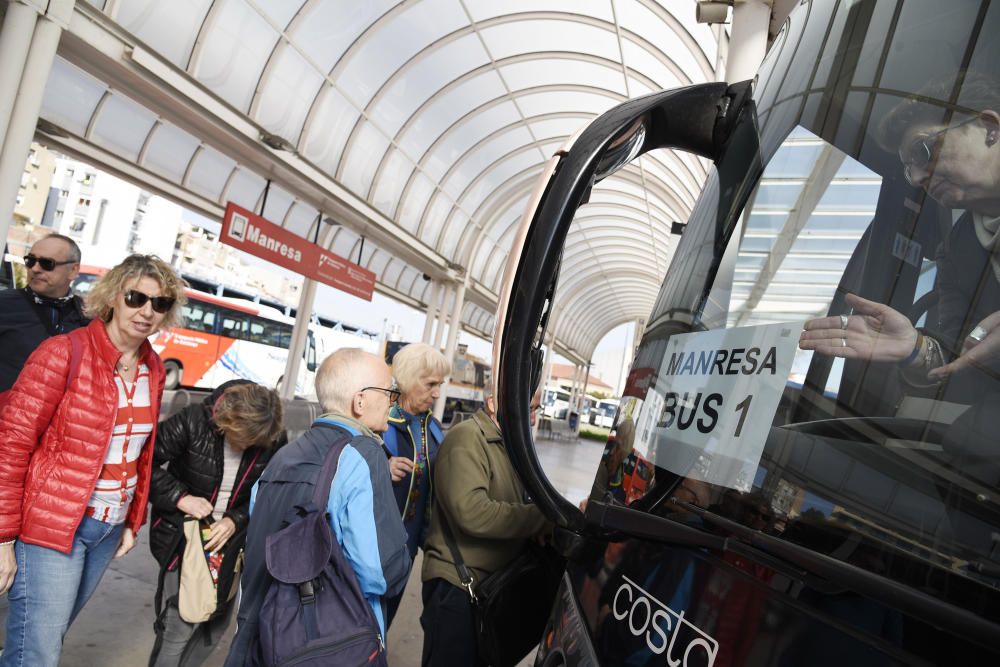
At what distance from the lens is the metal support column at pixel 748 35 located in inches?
170

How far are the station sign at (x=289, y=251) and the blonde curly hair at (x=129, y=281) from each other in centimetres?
586

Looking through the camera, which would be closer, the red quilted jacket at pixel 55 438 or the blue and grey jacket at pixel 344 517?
the blue and grey jacket at pixel 344 517

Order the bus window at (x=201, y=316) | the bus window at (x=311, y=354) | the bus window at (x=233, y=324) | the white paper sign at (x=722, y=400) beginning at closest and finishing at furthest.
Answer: the white paper sign at (x=722, y=400)
the bus window at (x=201, y=316)
the bus window at (x=233, y=324)
the bus window at (x=311, y=354)

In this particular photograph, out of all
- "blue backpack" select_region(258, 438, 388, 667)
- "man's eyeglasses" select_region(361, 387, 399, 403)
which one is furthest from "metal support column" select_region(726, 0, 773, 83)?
"blue backpack" select_region(258, 438, 388, 667)

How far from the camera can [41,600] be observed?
233cm

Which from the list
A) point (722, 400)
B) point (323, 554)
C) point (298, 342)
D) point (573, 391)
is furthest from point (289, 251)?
point (573, 391)

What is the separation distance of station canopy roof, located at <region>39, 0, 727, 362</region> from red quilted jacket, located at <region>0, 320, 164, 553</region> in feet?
17.6

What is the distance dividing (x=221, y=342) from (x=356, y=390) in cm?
2084

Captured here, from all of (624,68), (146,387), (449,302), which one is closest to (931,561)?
(146,387)

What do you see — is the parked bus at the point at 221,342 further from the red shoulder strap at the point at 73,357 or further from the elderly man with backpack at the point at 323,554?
the elderly man with backpack at the point at 323,554

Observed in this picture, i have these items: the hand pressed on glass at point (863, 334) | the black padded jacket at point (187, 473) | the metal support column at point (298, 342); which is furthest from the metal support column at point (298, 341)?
the hand pressed on glass at point (863, 334)

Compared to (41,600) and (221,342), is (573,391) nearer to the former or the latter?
(221,342)

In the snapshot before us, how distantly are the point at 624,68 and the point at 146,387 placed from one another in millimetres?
10486

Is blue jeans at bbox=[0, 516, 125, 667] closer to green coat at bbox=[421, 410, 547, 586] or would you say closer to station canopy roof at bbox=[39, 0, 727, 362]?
green coat at bbox=[421, 410, 547, 586]
